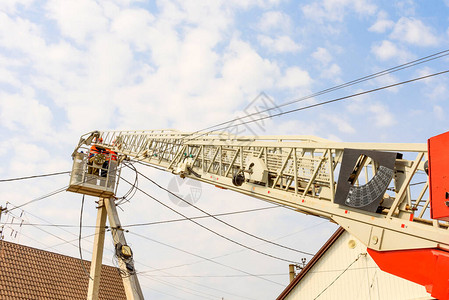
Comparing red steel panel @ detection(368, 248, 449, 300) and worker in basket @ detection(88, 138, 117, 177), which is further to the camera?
worker in basket @ detection(88, 138, 117, 177)

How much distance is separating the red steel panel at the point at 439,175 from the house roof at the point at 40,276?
2002 cm

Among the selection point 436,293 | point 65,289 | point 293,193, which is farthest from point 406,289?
point 65,289

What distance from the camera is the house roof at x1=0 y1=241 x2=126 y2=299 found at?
67.8 ft

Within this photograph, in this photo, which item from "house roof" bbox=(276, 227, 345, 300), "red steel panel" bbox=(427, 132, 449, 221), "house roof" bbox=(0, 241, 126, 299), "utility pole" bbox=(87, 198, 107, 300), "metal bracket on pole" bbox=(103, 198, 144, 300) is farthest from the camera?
"house roof" bbox=(0, 241, 126, 299)

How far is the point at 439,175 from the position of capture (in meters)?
6.54

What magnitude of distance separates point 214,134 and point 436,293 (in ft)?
27.7

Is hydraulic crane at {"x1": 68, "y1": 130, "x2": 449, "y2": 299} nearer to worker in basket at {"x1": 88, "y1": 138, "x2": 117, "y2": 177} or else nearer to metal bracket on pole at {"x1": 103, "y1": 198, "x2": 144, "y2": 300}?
metal bracket on pole at {"x1": 103, "y1": 198, "x2": 144, "y2": 300}

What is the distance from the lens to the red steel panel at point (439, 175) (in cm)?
640

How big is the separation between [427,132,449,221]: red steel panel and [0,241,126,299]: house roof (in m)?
20.0

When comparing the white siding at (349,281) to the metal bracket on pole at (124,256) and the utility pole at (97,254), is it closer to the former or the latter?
the metal bracket on pole at (124,256)

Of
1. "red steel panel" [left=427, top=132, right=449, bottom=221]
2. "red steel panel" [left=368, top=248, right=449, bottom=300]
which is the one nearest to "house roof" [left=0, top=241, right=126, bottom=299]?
"red steel panel" [left=368, top=248, right=449, bottom=300]

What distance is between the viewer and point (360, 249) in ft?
50.1

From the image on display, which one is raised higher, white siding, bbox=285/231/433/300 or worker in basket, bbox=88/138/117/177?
worker in basket, bbox=88/138/117/177

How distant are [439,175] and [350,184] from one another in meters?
2.50
